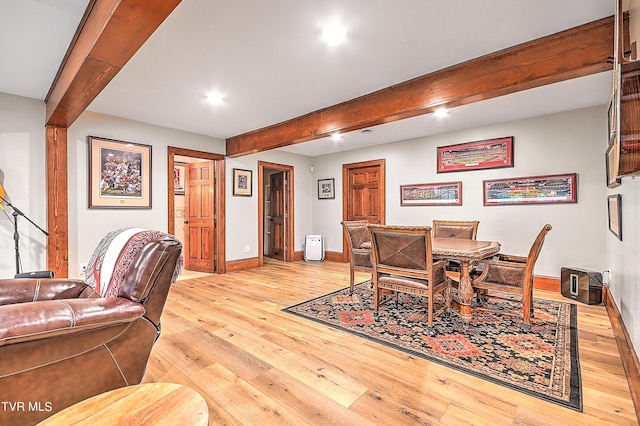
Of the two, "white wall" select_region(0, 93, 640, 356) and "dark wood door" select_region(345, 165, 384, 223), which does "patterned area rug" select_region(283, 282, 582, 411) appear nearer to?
"white wall" select_region(0, 93, 640, 356)

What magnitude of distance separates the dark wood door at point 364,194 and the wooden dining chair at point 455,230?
1.59m

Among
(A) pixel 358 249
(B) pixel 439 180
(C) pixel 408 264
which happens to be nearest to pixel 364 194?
(B) pixel 439 180

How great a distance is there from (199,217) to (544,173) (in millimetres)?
5404

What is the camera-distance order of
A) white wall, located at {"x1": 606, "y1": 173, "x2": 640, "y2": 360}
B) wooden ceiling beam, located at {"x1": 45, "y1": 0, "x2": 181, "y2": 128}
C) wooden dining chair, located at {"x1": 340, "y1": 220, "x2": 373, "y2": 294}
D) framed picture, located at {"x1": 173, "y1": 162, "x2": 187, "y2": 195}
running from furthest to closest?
framed picture, located at {"x1": 173, "y1": 162, "x2": 187, "y2": 195} < wooden dining chair, located at {"x1": 340, "y1": 220, "x2": 373, "y2": 294} < white wall, located at {"x1": 606, "y1": 173, "x2": 640, "y2": 360} < wooden ceiling beam, located at {"x1": 45, "y1": 0, "x2": 181, "y2": 128}

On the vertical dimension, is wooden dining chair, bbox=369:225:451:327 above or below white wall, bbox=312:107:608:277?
below

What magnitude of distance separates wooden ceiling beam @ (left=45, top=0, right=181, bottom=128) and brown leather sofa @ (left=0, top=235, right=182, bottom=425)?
3.65 ft

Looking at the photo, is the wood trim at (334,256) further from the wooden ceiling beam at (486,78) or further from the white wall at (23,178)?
the white wall at (23,178)

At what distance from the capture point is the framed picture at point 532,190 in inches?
146

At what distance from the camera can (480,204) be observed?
4.36 metres

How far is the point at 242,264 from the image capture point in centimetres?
534

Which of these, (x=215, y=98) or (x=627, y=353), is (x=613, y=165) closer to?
(x=627, y=353)

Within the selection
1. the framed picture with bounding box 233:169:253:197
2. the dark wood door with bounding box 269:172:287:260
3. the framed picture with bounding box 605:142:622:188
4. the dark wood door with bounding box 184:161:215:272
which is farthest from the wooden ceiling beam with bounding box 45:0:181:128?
the dark wood door with bounding box 269:172:287:260

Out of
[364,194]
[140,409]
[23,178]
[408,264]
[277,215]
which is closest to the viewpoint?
[140,409]

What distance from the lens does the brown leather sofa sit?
3.50ft
